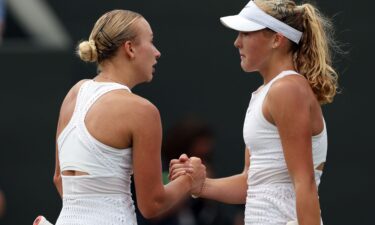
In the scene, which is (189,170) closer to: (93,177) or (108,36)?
(93,177)

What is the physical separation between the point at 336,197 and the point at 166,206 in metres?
3.32

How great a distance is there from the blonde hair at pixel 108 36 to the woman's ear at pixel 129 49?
0.02m

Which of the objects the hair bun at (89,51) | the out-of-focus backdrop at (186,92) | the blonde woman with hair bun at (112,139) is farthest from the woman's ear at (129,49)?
the out-of-focus backdrop at (186,92)

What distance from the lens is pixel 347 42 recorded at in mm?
7723

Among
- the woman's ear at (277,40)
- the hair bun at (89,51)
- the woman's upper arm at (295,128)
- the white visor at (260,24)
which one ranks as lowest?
the woman's upper arm at (295,128)

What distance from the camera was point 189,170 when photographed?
495cm

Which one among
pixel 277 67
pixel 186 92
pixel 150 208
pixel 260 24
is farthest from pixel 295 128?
pixel 186 92

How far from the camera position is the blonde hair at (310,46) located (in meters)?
4.75

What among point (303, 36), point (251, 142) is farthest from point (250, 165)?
point (303, 36)

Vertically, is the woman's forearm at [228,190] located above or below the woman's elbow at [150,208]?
below

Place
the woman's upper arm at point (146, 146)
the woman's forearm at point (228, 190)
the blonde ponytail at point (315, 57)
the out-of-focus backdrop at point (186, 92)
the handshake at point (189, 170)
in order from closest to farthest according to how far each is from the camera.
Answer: the woman's upper arm at point (146, 146), the blonde ponytail at point (315, 57), the handshake at point (189, 170), the woman's forearm at point (228, 190), the out-of-focus backdrop at point (186, 92)

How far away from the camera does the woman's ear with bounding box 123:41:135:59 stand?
4.69 metres

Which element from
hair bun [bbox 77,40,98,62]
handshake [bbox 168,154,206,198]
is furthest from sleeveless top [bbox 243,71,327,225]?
hair bun [bbox 77,40,98,62]

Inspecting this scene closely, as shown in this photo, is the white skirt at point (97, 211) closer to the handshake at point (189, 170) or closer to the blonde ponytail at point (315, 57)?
the handshake at point (189, 170)
